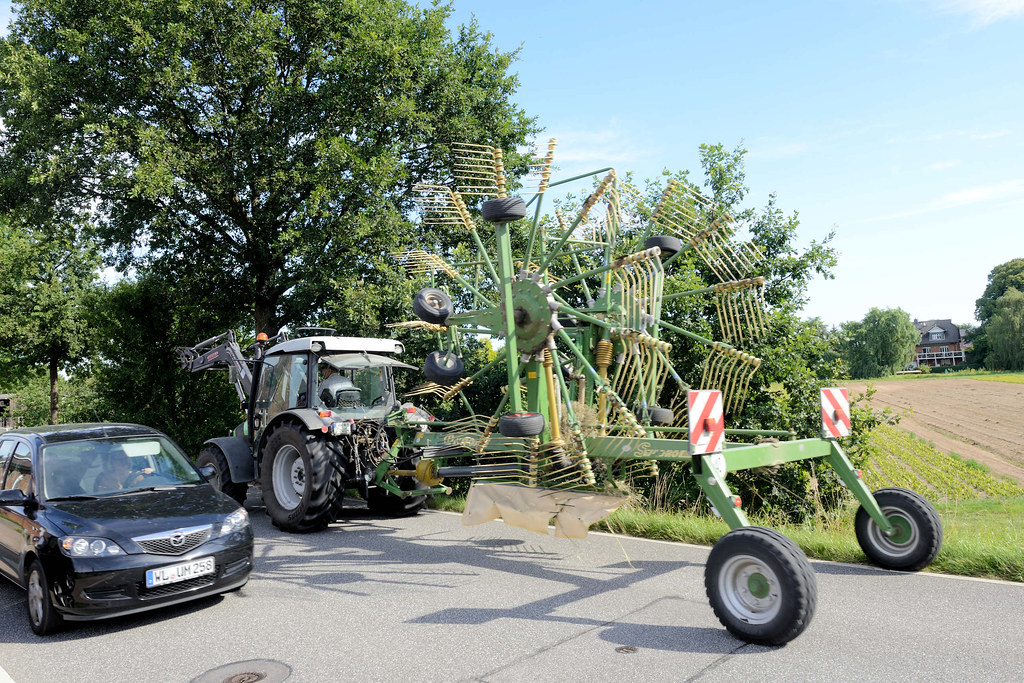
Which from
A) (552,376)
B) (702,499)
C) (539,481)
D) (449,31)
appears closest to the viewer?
(539,481)

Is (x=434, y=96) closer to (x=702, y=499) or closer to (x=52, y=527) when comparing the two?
(x=702, y=499)

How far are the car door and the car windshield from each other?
0.19 m

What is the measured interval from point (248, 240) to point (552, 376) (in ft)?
41.9

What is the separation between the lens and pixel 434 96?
17.3 m

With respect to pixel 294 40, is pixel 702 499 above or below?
below

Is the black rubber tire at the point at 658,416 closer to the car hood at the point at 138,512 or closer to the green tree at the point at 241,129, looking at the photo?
the car hood at the point at 138,512

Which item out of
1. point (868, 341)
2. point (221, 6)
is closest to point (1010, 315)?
point (868, 341)

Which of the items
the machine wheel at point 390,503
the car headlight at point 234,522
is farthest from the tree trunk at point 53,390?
the car headlight at point 234,522

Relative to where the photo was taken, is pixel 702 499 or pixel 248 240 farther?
pixel 248 240

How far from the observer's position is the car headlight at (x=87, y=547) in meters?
4.98

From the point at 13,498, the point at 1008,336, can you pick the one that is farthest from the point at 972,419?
the point at 1008,336

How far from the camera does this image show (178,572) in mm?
5180

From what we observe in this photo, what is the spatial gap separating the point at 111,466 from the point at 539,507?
12.3 feet

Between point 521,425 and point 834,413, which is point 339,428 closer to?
point 521,425
